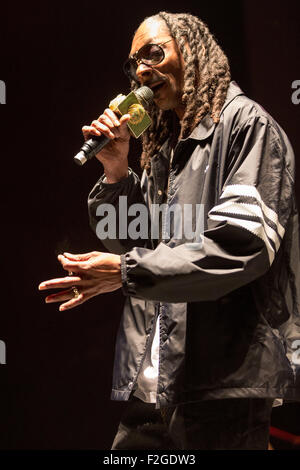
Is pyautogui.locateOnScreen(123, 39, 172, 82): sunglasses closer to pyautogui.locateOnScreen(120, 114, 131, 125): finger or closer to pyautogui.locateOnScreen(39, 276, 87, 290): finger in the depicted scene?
pyautogui.locateOnScreen(120, 114, 131, 125): finger

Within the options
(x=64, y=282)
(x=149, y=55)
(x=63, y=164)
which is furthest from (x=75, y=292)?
(x=63, y=164)

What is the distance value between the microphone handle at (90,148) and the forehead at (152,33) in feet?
0.95

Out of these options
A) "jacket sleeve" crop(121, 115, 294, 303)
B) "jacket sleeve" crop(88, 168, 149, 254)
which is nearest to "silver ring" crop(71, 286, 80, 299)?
"jacket sleeve" crop(121, 115, 294, 303)

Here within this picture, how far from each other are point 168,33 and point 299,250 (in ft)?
2.08

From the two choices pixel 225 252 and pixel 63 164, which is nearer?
pixel 225 252

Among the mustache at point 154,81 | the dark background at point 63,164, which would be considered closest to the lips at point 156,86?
the mustache at point 154,81

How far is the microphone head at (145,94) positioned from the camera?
158cm

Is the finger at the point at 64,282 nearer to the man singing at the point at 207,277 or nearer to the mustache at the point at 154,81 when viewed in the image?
the man singing at the point at 207,277

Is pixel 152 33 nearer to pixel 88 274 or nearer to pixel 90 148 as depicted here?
pixel 90 148

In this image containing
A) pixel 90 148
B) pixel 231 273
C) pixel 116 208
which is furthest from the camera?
pixel 116 208

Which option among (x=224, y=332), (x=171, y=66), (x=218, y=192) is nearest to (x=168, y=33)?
(x=171, y=66)

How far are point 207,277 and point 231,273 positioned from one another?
0.15 feet

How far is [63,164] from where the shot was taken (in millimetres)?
2369

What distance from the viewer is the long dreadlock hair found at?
5.08ft
